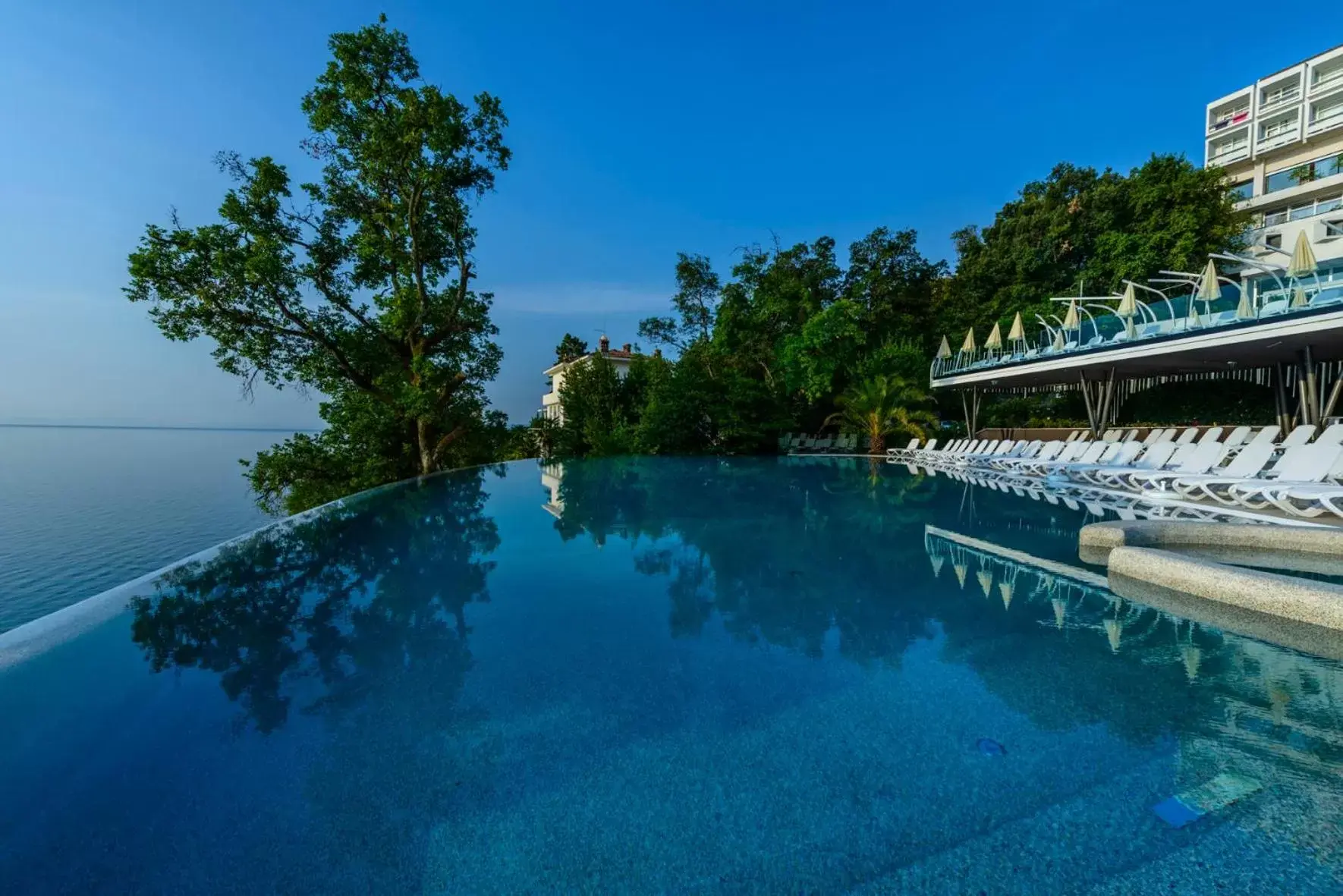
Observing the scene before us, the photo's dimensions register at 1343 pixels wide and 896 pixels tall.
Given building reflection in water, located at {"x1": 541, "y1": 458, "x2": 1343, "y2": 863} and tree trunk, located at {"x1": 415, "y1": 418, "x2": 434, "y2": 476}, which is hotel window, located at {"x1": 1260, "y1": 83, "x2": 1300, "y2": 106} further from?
tree trunk, located at {"x1": 415, "y1": 418, "x2": 434, "y2": 476}

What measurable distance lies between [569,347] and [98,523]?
32833 millimetres

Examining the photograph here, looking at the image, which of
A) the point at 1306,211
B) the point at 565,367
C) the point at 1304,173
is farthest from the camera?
the point at 565,367

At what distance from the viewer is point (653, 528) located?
7379 mm

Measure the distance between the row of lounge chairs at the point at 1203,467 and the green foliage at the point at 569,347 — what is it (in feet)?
115

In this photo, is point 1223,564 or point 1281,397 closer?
point 1223,564

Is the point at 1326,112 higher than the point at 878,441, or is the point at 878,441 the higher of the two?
the point at 1326,112

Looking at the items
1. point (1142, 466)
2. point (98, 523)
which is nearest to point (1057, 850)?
point (1142, 466)

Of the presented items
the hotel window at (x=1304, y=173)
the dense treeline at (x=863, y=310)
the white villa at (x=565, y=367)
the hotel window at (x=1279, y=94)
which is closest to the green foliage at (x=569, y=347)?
the white villa at (x=565, y=367)

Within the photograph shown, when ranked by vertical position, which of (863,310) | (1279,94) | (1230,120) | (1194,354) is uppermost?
(1279,94)

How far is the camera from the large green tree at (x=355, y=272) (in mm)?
12117

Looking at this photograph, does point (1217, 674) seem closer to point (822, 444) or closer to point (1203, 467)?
point (1203, 467)

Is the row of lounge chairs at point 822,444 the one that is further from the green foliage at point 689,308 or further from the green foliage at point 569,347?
the green foliage at point 569,347

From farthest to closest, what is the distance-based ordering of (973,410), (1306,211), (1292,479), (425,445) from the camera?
1. (1306,211)
2. (973,410)
3. (425,445)
4. (1292,479)

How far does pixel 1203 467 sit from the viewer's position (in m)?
8.55
